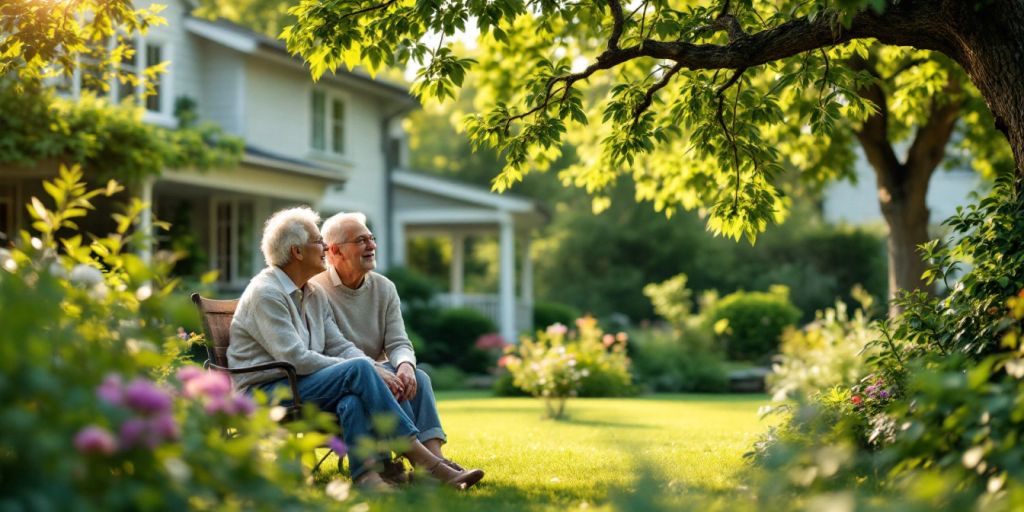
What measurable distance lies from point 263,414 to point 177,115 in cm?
1416

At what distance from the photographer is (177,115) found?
53.9 feet

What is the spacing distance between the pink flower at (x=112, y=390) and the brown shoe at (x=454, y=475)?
2.71m

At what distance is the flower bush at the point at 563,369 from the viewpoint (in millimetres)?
10828

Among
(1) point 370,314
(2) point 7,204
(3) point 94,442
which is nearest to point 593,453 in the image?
(1) point 370,314

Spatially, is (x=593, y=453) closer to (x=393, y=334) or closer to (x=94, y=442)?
(x=393, y=334)

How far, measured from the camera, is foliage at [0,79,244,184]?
38.5ft

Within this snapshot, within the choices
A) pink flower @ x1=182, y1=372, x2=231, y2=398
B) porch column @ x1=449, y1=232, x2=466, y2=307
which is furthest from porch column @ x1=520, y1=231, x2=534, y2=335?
pink flower @ x1=182, y1=372, x2=231, y2=398

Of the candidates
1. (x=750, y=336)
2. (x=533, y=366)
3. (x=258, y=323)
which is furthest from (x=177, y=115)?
(x=258, y=323)

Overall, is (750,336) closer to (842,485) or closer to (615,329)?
(615,329)

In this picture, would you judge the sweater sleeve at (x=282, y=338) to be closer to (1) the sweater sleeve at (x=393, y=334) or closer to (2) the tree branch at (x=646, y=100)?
(1) the sweater sleeve at (x=393, y=334)

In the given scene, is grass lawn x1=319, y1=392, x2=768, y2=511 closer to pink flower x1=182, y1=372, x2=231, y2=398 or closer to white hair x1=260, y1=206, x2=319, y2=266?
pink flower x1=182, y1=372, x2=231, y2=398

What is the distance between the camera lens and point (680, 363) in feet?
57.8

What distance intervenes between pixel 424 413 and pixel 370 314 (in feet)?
2.33

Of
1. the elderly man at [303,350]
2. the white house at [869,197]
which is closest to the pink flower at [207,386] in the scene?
the elderly man at [303,350]
